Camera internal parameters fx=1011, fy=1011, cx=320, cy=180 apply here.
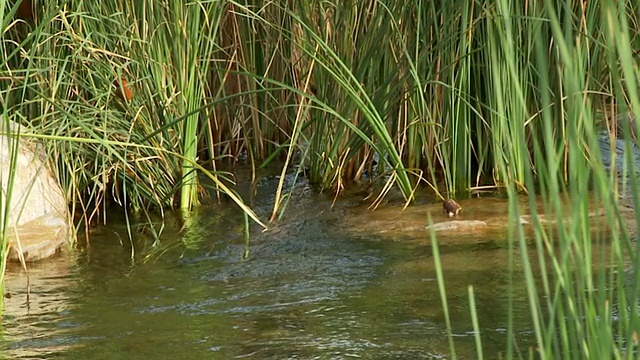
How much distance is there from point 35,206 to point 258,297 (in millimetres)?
1228

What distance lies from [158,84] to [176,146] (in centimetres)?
31

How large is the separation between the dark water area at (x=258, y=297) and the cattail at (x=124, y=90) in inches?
21.9

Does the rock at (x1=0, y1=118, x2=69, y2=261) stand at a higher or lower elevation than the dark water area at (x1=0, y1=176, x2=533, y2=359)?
higher

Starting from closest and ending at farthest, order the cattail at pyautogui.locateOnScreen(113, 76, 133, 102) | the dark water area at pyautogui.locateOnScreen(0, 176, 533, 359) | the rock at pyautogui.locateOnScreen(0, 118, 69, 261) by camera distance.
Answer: the dark water area at pyautogui.locateOnScreen(0, 176, 533, 359), the rock at pyautogui.locateOnScreen(0, 118, 69, 261), the cattail at pyautogui.locateOnScreen(113, 76, 133, 102)

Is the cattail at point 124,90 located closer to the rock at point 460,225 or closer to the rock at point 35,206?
the rock at point 35,206

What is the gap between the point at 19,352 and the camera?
2.77 metres

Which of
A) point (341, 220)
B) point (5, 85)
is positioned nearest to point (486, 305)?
point (341, 220)

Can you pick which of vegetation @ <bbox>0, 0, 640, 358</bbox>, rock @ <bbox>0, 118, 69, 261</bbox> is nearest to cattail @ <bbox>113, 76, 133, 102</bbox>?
vegetation @ <bbox>0, 0, 640, 358</bbox>

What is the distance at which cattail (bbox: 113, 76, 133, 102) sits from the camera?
4074 mm

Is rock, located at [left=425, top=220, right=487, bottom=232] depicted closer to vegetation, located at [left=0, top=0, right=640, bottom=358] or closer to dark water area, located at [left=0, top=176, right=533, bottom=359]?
dark water area, located at [left=0, top=176, right=533, bottom=359]

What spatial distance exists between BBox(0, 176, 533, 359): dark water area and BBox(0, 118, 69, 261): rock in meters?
0.08

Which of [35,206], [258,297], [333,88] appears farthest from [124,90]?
[258,297]

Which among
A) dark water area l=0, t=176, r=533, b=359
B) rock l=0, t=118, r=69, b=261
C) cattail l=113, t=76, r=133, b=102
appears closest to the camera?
dark water area l=0, t=176, r=533, b=359

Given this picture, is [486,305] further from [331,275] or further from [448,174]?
[448,174]
